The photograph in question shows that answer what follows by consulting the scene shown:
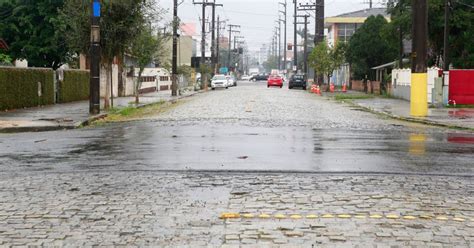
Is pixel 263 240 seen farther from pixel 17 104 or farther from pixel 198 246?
pixel 17 104

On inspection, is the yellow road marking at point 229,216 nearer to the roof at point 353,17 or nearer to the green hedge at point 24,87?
the green hedge at point 24,87

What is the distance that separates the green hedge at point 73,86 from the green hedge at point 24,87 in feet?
5.65

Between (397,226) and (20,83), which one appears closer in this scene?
(397,226)

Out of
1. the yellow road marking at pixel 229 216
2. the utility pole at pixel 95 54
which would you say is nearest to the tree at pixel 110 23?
the utility pole at pixel 95 54

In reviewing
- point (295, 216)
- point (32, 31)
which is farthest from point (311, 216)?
point (32, 31)

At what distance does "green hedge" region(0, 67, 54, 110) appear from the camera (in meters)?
26.4

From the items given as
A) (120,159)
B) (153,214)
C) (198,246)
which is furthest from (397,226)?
(120,159)

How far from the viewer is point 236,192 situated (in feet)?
29.4

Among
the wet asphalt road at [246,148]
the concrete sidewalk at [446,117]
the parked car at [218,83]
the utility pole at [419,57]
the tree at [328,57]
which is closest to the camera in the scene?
the wet asphalt road at [246,148]

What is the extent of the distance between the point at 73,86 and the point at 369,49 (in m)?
32.0

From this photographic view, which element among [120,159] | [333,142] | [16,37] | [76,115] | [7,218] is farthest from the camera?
[16,37]

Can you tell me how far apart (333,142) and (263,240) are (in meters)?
9.23

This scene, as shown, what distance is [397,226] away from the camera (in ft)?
23.2

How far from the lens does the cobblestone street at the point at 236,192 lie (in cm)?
675
